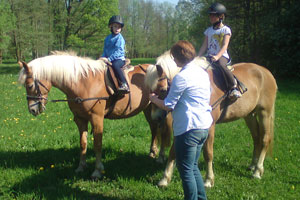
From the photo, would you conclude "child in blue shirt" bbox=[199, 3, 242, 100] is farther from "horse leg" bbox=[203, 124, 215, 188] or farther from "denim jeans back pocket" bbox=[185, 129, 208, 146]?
"denim jeans back pocket" bbox=[185, 129, 208, 146]

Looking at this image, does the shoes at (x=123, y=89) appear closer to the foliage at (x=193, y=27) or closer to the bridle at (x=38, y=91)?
the bridle at (x=38, y=91)

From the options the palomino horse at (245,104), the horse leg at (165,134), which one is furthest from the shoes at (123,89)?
the horse leg at (165,134)

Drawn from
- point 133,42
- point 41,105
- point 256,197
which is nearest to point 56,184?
point 41,105

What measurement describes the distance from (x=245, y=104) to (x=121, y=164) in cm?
253

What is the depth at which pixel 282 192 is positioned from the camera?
12.3 ft

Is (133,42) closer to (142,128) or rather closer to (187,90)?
(142,128)

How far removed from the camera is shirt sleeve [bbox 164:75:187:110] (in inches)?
101

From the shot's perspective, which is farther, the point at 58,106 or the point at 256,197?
the point at 58,106

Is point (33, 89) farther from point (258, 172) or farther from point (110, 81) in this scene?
point (258, 172)

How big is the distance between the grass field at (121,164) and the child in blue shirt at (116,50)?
157 centimetres

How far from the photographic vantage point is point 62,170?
4.45 m

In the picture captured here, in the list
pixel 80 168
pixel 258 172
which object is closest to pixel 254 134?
pixel 258 172

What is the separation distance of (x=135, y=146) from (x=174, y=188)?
1.84m

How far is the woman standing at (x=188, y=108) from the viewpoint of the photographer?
2592 millimetres
